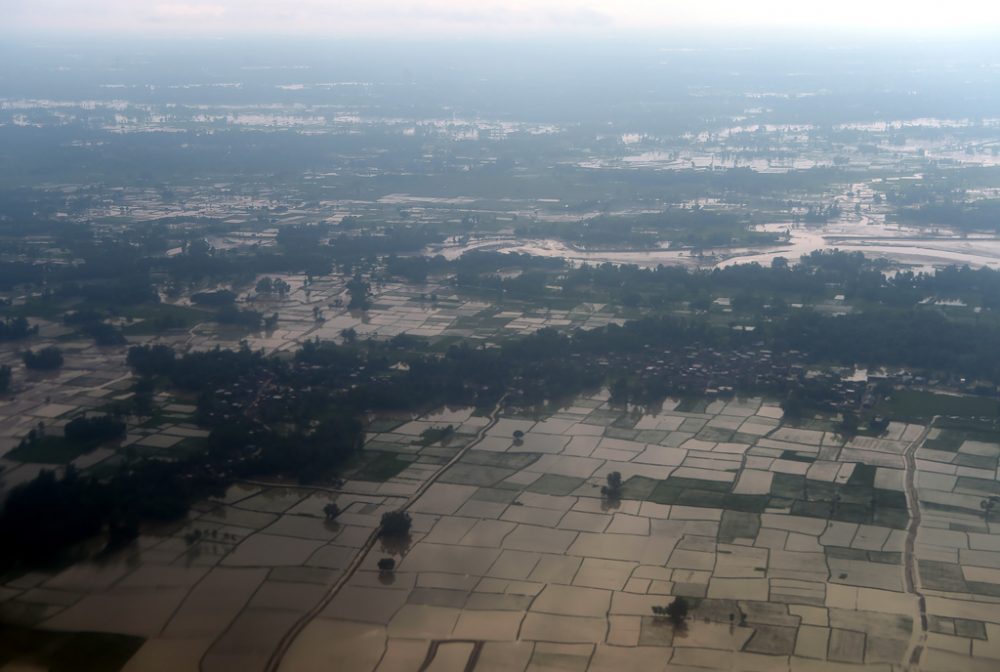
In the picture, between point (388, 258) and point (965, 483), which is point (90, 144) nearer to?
point (388, 258)

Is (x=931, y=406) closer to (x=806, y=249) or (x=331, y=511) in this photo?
(x=331, y=511)

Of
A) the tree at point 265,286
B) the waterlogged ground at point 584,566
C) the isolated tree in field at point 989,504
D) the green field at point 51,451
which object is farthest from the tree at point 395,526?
the tree at point 265,286

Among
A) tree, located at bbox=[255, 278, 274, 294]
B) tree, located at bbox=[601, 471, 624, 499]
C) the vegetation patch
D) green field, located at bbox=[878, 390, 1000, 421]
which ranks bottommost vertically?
tree, located at bbox=[255, 278, 274, 294]

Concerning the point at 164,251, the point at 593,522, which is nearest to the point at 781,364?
the point at 593,522

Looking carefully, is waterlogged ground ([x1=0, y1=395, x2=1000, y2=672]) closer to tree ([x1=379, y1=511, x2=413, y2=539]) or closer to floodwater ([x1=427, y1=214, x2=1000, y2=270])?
tree ([x1=379, y1=511, x2=413, y2=539])

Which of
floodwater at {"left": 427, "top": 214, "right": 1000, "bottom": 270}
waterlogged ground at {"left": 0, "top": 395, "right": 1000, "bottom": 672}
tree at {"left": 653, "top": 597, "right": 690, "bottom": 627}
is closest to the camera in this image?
waterlogged ground at {"left": 0, "top": 395, "right": 1000, "bottom": 672}

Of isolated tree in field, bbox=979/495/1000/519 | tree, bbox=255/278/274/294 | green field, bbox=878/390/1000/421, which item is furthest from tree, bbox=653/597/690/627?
tree, bbox=255/278/274/294
